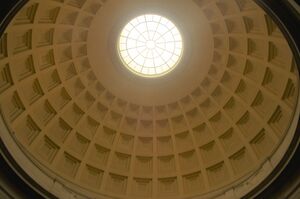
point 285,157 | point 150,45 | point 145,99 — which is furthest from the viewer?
point 150,45

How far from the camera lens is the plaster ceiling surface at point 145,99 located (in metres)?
18.9

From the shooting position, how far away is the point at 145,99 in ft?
76.1

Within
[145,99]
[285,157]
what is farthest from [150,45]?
[285,157]

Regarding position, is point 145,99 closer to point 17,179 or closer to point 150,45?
point 150,45

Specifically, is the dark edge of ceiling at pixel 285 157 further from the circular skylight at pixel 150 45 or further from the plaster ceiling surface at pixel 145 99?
the circular skylight at pixel 150 45

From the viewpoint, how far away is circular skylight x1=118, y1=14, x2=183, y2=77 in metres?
22.9

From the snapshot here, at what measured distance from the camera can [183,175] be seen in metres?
21.9

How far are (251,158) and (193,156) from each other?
3.35 meters

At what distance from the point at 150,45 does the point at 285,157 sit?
1077cm

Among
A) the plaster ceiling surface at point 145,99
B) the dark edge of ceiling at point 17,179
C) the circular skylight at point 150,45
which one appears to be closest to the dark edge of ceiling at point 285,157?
the plaster ceiling surface at point 145,99

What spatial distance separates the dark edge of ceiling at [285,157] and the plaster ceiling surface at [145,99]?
178 centimetres

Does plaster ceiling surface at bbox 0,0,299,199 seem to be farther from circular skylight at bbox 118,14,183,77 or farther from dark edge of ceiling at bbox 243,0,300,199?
dark edge of ceiling at bbox 243,0,300,199

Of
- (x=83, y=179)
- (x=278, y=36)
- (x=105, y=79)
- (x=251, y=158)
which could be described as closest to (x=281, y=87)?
(x=278, y=36)

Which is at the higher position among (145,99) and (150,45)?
(150,45)
